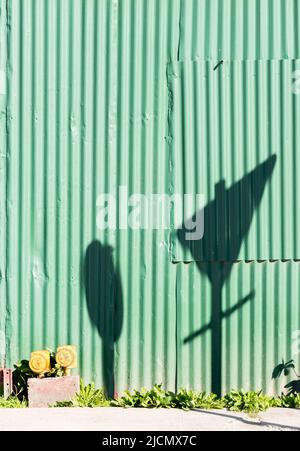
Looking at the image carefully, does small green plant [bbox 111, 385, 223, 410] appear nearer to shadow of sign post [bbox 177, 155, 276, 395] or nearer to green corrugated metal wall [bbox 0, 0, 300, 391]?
green corrugated metal wall [bbox 0, 0, 300, 391]

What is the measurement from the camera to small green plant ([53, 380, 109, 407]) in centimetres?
866

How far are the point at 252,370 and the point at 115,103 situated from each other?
3488 millimetres

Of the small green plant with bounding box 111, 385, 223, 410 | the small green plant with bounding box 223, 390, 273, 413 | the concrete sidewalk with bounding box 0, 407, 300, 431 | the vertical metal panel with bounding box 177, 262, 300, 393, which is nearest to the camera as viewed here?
the concrete sidewalk with bounding box 0, 407, 300, 431

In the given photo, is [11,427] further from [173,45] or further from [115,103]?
[173,45]

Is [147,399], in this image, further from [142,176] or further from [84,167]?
[84,167]

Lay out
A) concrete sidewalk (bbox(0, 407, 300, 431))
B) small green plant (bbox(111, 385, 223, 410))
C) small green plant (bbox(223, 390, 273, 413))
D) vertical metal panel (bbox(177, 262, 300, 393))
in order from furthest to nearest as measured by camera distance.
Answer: vertical metal panel (bbox(177, 262, 300, 393)) → small green plant (bbox(111, 385, 223, 410)) → small green plant (bbox(223, 390, 273, 413)) → concrete sidewalk (bbox(0, 407, 300, 431))

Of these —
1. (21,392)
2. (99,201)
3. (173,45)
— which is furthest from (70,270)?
(173,45)

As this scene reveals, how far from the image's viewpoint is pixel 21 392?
29.4ft

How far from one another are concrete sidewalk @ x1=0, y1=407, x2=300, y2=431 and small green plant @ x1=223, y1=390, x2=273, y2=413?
4.2 inches

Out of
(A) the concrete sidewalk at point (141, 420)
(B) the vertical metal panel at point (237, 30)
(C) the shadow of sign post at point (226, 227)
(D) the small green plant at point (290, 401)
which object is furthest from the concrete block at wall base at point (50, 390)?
(B) the vertical metal panel at point (237, 30)

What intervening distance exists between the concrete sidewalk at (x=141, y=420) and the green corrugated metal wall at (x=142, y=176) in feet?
2.03

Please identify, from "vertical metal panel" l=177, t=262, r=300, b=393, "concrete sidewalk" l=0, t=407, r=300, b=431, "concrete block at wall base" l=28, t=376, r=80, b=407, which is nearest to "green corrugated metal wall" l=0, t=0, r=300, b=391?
"vertical metal panel" l=177, t=262, r=300, b=393

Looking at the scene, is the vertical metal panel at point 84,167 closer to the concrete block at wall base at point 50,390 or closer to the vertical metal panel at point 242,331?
the vertical metal panel at point 242,331

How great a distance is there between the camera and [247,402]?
8.60 m
